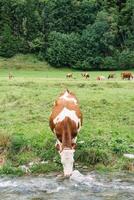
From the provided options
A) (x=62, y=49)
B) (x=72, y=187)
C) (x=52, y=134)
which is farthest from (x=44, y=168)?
(x=62, y=49)

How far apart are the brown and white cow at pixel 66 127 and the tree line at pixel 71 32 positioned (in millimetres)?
51868

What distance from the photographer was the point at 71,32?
73375 millimetres

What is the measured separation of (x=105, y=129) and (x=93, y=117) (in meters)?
1.94

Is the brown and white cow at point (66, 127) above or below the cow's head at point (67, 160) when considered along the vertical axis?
above

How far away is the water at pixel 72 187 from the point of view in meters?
12.6

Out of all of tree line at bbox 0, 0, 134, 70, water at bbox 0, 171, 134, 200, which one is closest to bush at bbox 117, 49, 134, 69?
tree line at bbox 0, 0, 134, 70

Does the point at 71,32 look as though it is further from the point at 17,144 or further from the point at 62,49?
the point at 17,144

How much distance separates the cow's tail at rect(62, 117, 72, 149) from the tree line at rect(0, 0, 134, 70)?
52.8 m

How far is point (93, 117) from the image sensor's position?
1970 centimetres

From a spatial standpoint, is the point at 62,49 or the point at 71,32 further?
the point at 71,32

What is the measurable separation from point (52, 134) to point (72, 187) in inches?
152

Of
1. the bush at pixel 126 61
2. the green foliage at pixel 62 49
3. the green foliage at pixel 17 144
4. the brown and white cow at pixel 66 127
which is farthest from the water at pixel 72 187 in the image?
the green foliage at pixel 62 49

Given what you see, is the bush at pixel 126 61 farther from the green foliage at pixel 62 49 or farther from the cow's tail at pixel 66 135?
the cow's tail at pixel 66 135

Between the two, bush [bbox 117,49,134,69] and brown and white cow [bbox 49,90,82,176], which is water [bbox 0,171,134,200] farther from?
bush [bbox 117,49,134,69]
